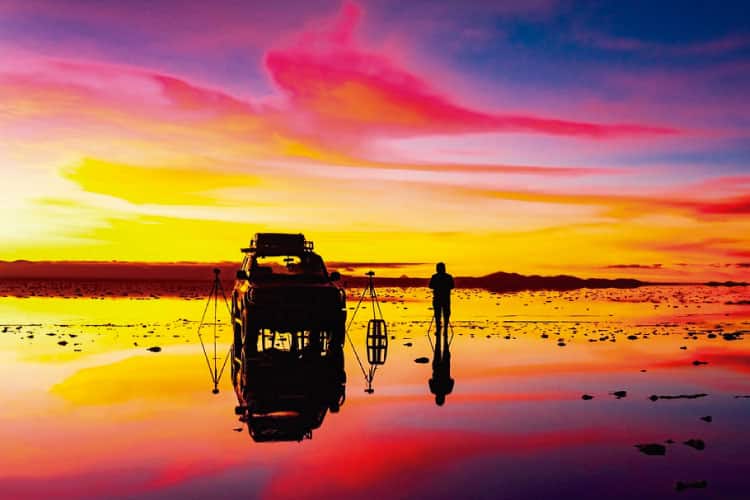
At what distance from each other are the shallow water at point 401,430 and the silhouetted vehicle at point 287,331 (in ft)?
1.95

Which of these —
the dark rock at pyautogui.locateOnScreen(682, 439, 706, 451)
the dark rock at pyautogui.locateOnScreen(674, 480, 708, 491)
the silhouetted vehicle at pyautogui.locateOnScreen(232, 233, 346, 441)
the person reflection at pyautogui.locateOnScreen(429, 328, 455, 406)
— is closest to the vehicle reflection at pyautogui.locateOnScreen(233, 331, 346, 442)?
the silhouetted vehicle at pyautogui.locateOnScreen(232, 233, 346, 441)

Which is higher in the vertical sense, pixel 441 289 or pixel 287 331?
pixel 441 289

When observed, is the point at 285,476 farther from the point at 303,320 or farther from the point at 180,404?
the point at 303,320

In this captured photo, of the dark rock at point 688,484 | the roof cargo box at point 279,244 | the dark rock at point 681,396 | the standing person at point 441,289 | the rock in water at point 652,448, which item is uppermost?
the roof cargo box at point 279,244

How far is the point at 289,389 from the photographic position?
16.4m

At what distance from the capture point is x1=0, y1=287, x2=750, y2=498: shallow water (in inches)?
361

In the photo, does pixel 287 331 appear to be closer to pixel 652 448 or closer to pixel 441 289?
pixel 441 289

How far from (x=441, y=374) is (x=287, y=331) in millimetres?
3967

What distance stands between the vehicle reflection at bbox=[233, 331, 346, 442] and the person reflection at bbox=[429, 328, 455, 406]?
1.96 meters

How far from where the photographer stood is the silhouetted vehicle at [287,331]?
14.6 m

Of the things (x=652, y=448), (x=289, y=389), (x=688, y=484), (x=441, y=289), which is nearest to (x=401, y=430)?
(x=652, y=448)

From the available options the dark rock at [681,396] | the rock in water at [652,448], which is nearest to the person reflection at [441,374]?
the dark rock at [681,396]

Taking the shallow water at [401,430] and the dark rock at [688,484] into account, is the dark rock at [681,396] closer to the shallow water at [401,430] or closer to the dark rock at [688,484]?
the shallow water at [401,430]

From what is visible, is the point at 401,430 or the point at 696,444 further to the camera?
the point at 401,430
